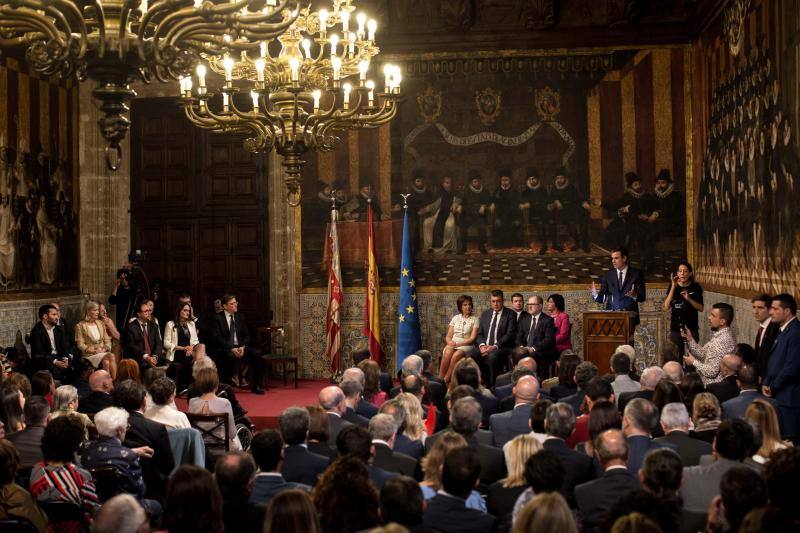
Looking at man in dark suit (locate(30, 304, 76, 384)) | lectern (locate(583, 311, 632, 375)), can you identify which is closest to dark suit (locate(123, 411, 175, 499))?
man in dark suit (locate(30, 304, 76, 384))

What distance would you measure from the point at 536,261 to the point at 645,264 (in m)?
1.68

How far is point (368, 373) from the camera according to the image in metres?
8.52

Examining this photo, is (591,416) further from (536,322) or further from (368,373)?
(536,322)

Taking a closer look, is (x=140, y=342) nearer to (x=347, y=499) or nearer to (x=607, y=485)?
(x=607, y=485)

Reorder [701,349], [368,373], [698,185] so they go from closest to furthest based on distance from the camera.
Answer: [368,373] < [701,349] < [698,185]

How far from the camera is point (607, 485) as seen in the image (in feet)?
15.6

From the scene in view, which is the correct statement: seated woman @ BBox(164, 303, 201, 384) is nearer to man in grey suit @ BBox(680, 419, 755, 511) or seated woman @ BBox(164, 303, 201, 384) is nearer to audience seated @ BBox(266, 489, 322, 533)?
man in grey suit @ BBox(680, 419, 755, 511)

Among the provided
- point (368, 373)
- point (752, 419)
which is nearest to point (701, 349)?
point (368, 373)

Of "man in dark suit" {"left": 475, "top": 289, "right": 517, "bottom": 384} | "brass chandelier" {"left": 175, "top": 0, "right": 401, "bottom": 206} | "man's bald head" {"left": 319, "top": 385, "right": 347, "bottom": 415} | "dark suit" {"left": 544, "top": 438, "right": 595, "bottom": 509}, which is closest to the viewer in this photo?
"dark suit" {"left": 544, "top": 438, "right": 595, "bottom": 509}

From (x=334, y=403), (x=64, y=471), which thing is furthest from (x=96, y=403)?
(x=64, y=471)

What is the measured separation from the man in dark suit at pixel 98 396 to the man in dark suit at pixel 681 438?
14.0 ft

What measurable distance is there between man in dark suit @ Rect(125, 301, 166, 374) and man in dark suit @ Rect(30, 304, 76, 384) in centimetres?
77

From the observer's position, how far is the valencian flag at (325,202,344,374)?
14961 millimetres

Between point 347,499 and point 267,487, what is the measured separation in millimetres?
1069
